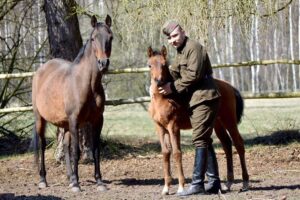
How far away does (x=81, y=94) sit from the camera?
7547 millimetres

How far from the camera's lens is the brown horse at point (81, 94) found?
7402 millimetres

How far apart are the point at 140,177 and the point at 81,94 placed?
1.94 meters

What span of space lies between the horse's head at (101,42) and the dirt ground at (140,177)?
1.49 metres

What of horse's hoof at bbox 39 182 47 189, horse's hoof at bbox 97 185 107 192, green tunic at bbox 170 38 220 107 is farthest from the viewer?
horse's hoof at bbox 39 182 47 189

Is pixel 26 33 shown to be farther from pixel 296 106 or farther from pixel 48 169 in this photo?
pixel 296 106

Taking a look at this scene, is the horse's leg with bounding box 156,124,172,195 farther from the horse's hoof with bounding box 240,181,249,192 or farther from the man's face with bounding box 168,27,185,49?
the man's face with bounding box 168,27,185,49

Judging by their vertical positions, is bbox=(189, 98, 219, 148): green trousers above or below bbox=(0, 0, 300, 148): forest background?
below

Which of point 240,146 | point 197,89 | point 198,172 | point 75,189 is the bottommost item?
point 75,189

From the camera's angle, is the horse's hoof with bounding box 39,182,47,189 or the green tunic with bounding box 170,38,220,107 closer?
the green tunic with bounding box 170,38,220,107

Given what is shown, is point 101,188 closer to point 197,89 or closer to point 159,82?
point 159,82

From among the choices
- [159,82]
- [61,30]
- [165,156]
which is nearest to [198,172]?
[165,156]

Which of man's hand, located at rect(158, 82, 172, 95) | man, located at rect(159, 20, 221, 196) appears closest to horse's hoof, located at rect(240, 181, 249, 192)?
man, located at rect(159, 20, 221, 196)

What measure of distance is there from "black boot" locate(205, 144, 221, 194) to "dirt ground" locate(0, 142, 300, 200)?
146mm

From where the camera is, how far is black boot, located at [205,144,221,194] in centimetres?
664
